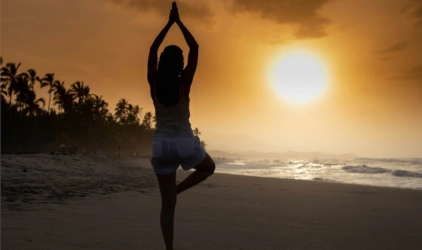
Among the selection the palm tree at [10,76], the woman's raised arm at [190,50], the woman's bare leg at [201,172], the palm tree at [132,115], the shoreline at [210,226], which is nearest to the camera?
the woman's raised arm at [190,50]

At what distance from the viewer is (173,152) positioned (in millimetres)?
3129

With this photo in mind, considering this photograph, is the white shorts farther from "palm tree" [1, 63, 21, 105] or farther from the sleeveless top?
"palm tree" [1, 63, 21, 105]

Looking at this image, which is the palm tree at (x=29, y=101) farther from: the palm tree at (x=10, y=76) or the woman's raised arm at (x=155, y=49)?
the woman's raised arm at (x=155, y=49)

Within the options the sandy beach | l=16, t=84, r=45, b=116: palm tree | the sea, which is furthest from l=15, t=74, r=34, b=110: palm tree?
the sandy beach

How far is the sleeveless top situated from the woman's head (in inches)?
7.0

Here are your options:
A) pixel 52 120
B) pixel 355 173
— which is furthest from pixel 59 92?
pixel 355 173

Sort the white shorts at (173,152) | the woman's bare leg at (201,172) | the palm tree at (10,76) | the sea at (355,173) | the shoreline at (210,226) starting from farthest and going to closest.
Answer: the palm tree at (10,76), the sea at (355,173), the shoreline at (210,226), the woman's bare leg at (201,172), the white shorts at (173,152)

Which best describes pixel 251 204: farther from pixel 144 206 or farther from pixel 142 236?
pixel 142 236

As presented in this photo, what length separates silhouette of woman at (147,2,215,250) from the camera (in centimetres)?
314

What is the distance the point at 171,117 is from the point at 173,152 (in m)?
0.30

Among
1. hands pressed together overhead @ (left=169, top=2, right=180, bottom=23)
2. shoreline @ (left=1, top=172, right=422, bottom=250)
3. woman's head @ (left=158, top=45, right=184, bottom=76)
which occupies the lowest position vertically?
shoreline @ (left=1, top=172, right=422, bottom=250)

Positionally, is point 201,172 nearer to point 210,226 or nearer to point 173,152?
point 173,152

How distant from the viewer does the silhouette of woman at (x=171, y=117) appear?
10.3 feet

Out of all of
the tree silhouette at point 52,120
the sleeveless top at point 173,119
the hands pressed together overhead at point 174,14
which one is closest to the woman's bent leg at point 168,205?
the sleeveless top at point 173,119
